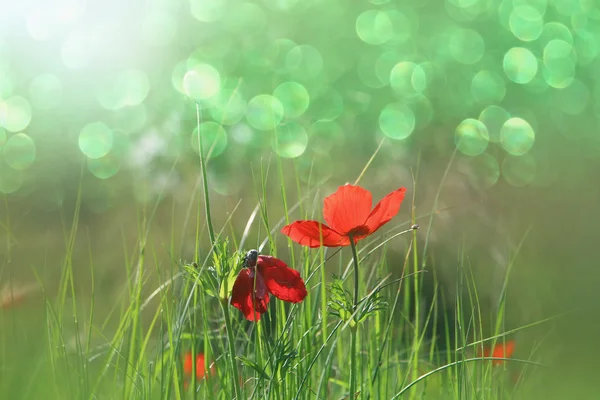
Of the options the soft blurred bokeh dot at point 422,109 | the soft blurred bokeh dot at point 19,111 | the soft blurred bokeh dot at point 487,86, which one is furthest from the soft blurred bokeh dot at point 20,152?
the soft blurred bokeh dot at point 487,86

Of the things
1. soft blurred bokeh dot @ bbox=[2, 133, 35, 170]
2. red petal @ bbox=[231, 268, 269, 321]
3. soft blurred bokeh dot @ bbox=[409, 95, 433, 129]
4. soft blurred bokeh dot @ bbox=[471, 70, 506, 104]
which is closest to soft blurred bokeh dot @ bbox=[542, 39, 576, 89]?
soft blurred bokeh dot @ bbox=[471, 70, 506, 104]

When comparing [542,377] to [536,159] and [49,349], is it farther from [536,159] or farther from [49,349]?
[536,159]

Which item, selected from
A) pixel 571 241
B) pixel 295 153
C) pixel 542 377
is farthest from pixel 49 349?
pixel 571 241

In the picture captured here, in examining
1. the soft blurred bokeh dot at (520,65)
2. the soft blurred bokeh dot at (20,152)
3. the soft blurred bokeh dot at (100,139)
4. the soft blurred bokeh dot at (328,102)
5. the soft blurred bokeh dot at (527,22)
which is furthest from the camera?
the soft blurred bokeh dot at (527,22)

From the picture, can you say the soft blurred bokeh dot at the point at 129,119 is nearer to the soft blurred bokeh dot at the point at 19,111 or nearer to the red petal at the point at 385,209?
the soft blurred bokeh dot at the point at 19,111

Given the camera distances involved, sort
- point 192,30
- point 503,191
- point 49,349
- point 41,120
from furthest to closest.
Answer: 1. point 192,30
2. point 41,120
3. point 503,191
4. point 49,349

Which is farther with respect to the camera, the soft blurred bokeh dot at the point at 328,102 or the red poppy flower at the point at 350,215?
the soft blurred bokeh dot at the point at 328,102

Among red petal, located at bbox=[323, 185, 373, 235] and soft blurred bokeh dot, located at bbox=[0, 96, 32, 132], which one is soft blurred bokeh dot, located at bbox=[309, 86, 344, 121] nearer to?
soft blurred bokeh dot, located at bbox=[0, 96, 32, 132]

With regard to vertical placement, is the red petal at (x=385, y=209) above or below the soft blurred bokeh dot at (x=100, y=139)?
above
